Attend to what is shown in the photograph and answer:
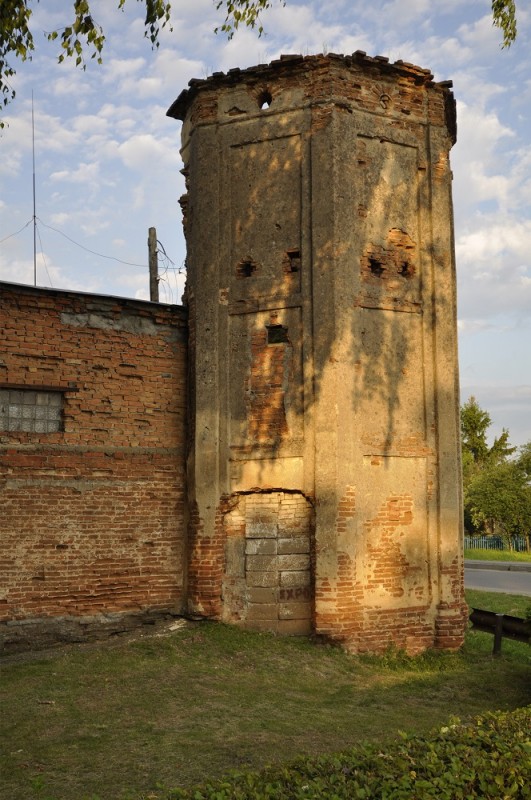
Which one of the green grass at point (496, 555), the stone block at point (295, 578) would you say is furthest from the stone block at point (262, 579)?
the green grass at point (496, 555)

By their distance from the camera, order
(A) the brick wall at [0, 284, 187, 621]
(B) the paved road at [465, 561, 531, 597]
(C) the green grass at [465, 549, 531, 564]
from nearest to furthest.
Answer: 1. (A) the brick wall at [0, 284, 187, 621]
2. (B) the paved road at [465, 561, 531, 597]
3. (C) the green grass at [465, 549, 531, 564]

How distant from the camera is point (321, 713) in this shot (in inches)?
316

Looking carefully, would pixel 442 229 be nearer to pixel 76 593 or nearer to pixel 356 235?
pixel 356 235

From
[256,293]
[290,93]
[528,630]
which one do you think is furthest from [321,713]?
[290,93]

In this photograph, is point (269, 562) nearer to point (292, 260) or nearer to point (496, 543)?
point (292, 260)

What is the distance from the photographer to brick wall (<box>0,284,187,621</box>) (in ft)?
34.0

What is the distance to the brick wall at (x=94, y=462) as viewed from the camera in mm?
10359

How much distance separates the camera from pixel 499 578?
24703mm

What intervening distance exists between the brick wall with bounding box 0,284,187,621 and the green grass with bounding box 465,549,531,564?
79.4ft

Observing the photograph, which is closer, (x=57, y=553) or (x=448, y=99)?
(x=57, y=553)

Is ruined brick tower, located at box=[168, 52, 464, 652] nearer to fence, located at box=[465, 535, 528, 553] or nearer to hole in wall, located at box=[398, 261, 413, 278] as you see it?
hole in wall, located at box=[398, 261, 413, 278]

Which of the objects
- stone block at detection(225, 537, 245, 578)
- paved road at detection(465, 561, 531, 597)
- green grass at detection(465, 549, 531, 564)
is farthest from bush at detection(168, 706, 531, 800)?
green grass at detection(465, 549, 531, 564)

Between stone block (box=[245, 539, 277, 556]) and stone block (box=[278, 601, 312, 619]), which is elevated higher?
stone block (box=[245, 539, 277, 556])

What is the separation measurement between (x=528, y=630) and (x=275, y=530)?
3916 millimetres
